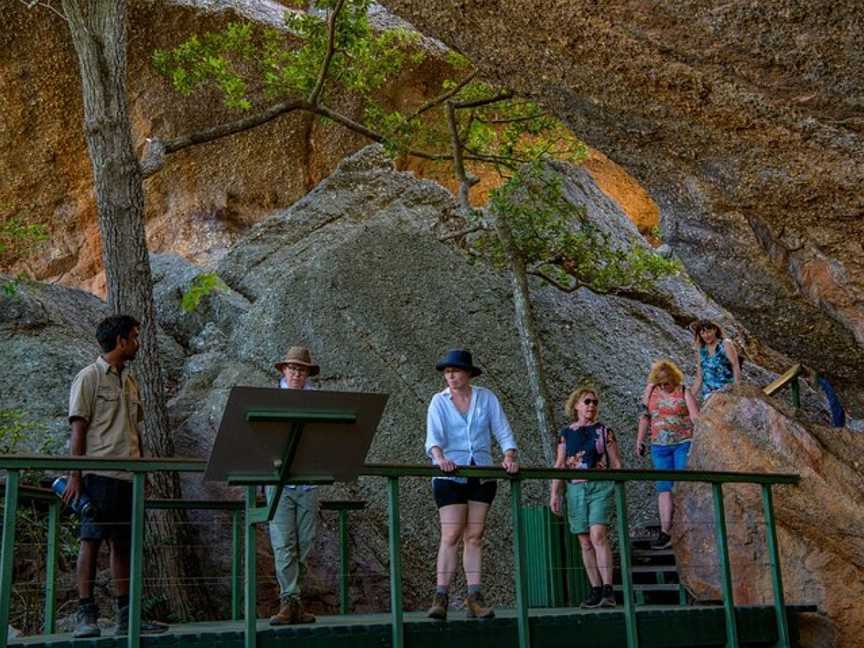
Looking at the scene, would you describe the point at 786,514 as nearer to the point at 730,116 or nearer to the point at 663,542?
the point at 663,542

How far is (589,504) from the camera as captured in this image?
8.02 meters

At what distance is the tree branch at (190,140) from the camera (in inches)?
443

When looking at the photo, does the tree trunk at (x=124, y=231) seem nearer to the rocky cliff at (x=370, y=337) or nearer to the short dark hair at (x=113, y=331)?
the rocky cliff at (x=370, y=337)

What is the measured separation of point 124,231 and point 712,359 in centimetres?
574

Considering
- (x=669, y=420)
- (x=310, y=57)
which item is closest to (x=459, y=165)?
(x=310, y=57)

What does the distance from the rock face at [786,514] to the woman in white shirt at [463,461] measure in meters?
2.33

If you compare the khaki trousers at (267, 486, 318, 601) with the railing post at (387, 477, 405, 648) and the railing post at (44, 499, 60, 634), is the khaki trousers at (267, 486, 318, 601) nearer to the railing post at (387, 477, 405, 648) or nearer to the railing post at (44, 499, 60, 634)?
the railing post at (387, 477, 405, 648)

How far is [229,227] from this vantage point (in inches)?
767

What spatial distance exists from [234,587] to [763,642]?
155 inches

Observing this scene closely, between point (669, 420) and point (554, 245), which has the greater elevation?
point (554, 245)

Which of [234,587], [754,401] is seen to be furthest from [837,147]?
[234,587]

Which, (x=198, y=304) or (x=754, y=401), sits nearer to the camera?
(x=754, y=401)

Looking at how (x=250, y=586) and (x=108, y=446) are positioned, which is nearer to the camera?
(x=250, y=586)

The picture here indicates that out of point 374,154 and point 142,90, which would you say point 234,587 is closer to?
point 374,154
